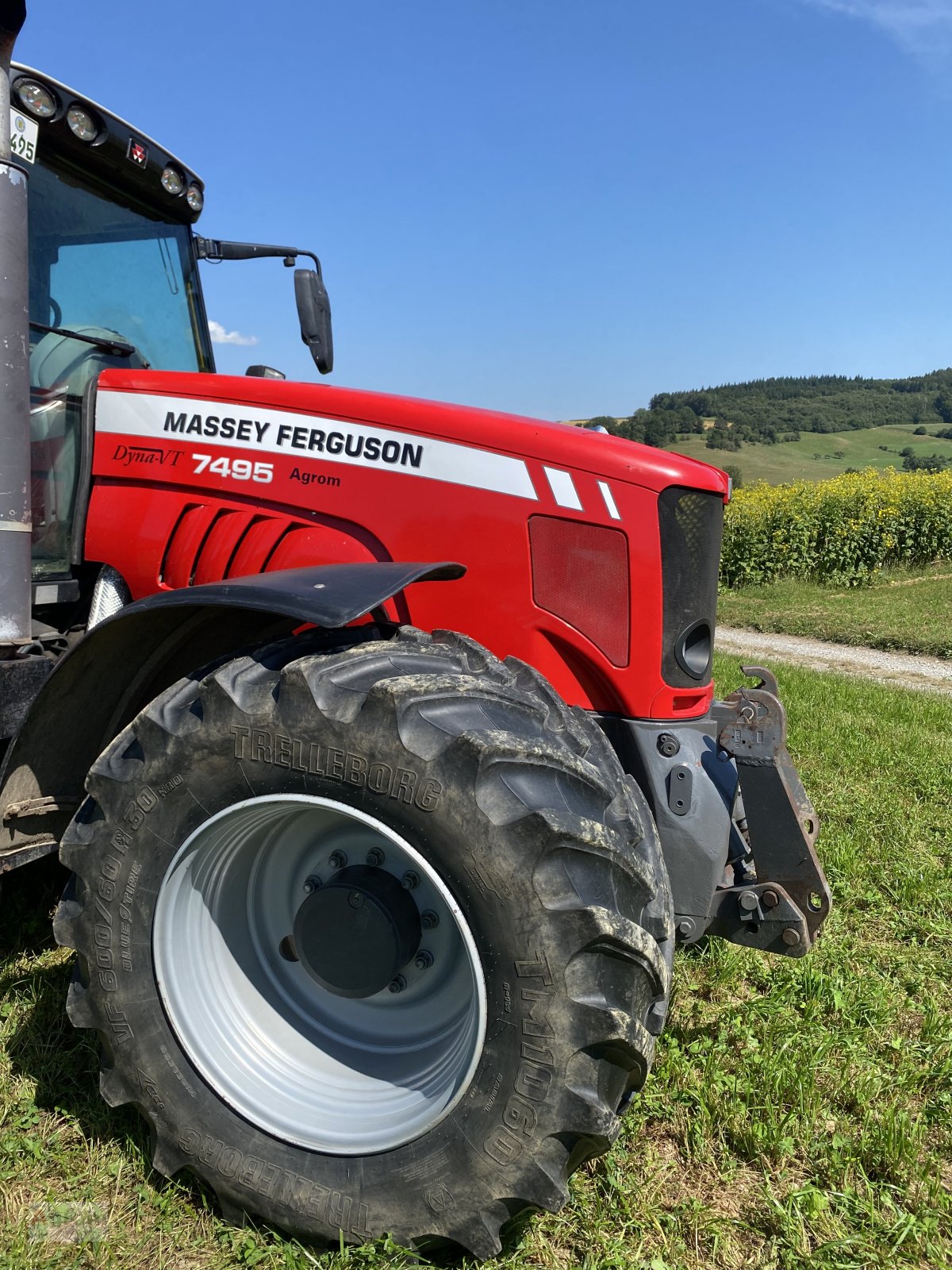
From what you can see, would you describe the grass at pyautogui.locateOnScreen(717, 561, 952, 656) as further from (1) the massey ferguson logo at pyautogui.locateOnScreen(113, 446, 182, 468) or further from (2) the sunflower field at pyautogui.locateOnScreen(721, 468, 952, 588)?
(1) the massey ferguson logo at pyautogui.locateOnScreen(113, 446, 182, 468)

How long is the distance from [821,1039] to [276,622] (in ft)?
6.52

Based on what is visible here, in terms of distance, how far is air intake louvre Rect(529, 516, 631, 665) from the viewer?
2426 mm

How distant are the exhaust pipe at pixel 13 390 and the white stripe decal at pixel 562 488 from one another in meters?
1.33

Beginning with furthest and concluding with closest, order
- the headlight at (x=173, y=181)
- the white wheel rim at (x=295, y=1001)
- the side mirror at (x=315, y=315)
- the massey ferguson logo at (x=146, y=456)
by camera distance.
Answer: the side mirror at (x=315, y=315) < the headlight at (x=173, y=181) < the massey ferguson logo at (x=146, y=456) < the white wheel rim at (x=295, y=1001)

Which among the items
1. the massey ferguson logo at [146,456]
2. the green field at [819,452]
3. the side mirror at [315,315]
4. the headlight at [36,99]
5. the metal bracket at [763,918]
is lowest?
the metal bracket at [763,918]

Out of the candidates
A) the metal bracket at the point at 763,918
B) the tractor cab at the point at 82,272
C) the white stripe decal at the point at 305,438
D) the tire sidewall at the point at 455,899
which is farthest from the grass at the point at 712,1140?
the white stripe decal at the point at 305,438

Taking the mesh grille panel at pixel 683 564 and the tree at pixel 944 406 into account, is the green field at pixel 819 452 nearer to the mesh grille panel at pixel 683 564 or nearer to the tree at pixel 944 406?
the tree at pixel 944 406

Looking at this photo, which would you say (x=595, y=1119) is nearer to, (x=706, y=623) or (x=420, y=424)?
(x=706, y=623)

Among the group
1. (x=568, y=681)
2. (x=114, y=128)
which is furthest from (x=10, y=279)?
(x=568, y=681)

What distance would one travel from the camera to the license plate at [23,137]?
90.0 inches

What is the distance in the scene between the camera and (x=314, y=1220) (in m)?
1.89

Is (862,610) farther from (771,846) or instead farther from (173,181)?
(173,181)

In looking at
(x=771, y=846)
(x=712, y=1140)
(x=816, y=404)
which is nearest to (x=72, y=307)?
(x=771, y=846)

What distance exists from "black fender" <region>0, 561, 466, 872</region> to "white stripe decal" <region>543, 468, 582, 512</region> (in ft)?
1.17
